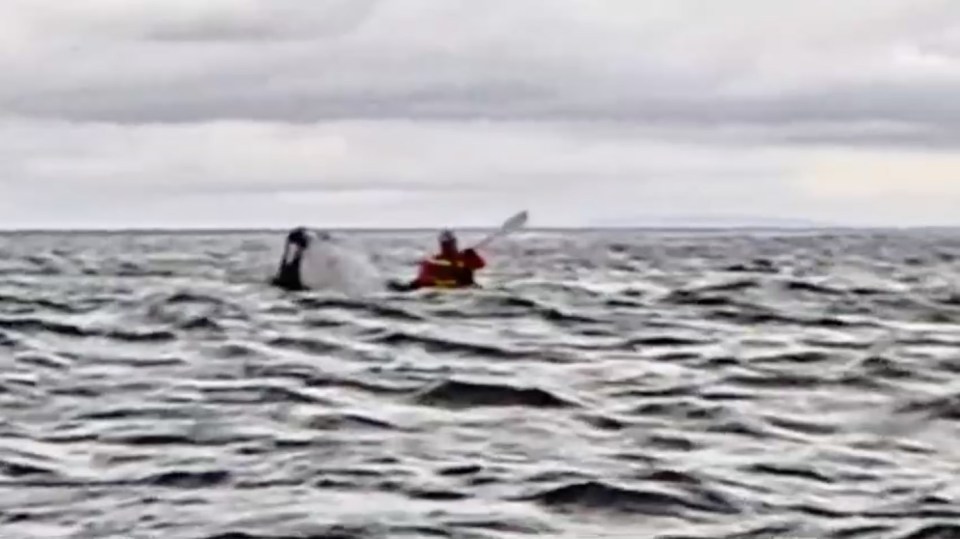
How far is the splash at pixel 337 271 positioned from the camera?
167ft

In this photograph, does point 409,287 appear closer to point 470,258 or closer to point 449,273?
point 449,273

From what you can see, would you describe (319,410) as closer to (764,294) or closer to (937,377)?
(937,377)

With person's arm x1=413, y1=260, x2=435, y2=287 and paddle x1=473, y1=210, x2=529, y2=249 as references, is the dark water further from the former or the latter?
paddle x1=473, y1=210, x2=529, y2=249

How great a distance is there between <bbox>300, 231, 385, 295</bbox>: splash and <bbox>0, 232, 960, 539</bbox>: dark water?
1045 centimetres

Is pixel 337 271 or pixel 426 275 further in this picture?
pixel 337 271

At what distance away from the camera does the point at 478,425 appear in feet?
66.4

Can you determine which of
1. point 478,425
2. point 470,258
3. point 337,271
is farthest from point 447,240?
point 478,425

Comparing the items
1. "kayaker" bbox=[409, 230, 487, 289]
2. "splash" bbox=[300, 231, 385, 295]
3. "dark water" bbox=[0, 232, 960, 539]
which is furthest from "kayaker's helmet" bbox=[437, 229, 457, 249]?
"dark water" bbox=[0, 232, 960, 539]

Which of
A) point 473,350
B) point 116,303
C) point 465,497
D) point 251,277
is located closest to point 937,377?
A: point 473,350

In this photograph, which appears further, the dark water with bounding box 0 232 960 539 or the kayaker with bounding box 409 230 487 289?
the kayaker with bounding box 409 230 487 289

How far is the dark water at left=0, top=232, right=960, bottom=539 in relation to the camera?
1488 cm

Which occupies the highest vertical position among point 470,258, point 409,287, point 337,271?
point 470,258

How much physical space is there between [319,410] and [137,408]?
1.88 m

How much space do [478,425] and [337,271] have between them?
31.4 metres
